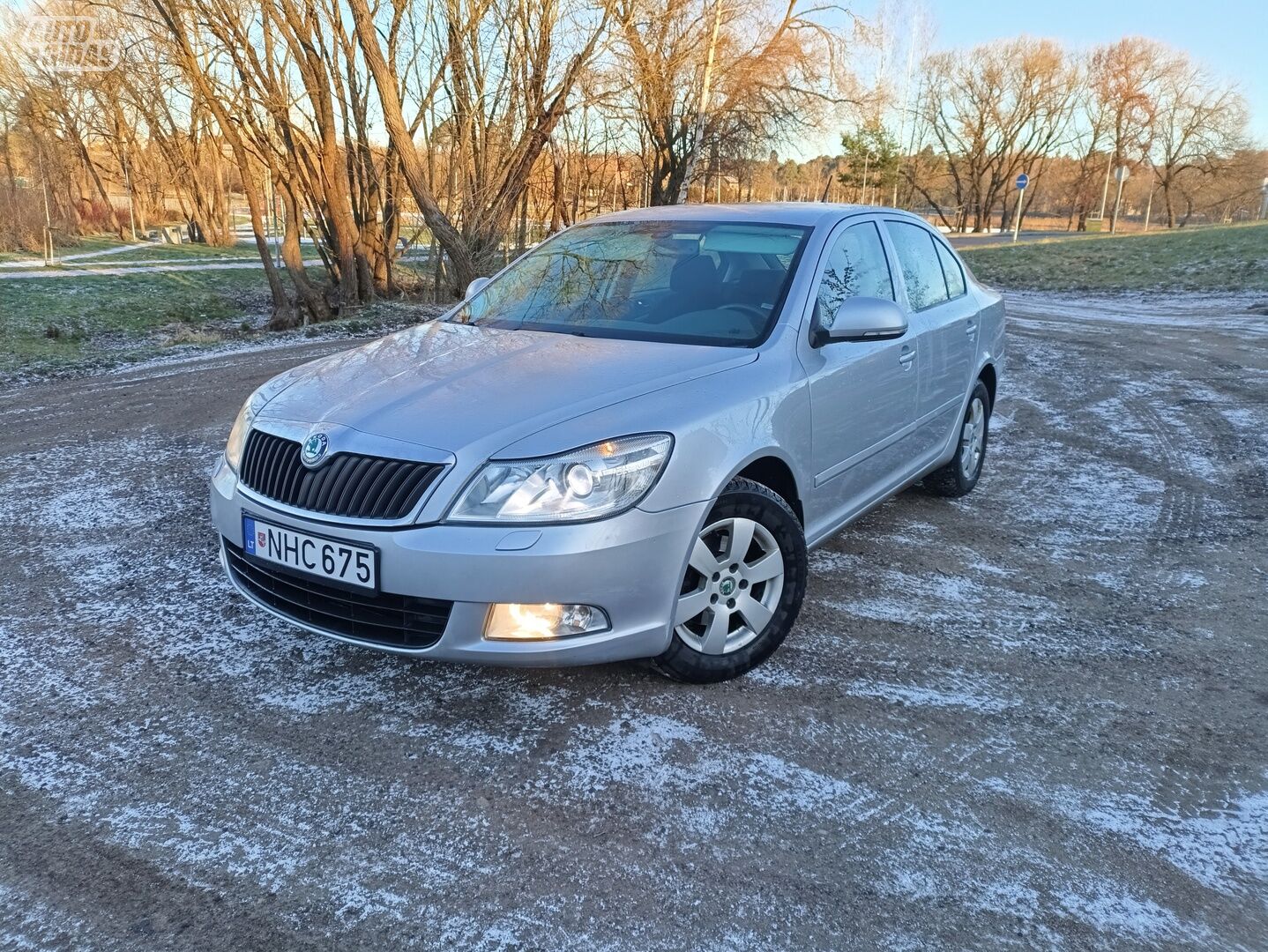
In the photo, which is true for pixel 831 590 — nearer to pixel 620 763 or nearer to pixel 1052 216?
pixel 620 763

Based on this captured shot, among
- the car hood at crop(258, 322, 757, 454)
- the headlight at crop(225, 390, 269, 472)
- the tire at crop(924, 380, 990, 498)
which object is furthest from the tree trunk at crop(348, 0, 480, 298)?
the headlight at crop(225, 390, 269, 472)

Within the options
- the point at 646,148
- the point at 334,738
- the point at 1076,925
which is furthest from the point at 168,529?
the point at 646,148

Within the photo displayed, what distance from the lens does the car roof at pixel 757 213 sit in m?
4.02

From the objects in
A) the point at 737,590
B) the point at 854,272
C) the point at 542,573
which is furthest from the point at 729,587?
the point at 854,272

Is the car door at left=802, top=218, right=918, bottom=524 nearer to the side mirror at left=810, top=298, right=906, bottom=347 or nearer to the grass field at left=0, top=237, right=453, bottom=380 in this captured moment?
the side mirror at left=810, top=298, right=906, bottom=347

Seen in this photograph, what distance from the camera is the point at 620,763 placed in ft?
8.81

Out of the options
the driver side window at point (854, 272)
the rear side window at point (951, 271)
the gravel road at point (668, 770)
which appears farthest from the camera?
the rear side window at point (951, 271)

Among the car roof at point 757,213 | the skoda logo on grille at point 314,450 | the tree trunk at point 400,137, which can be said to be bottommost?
the skoda logo on grille at point 314,450

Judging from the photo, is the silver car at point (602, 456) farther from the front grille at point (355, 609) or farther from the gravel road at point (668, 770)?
the gravel road at point (668, 770)

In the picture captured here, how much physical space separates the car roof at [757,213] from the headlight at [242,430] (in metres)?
2.06

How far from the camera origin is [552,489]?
260cm

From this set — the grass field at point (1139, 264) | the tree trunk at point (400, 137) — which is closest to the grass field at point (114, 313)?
the tree trunk at point (400, 137)

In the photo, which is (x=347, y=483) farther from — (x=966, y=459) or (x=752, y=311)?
(x=966, y=459)

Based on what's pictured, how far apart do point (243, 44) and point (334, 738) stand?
14272mm
